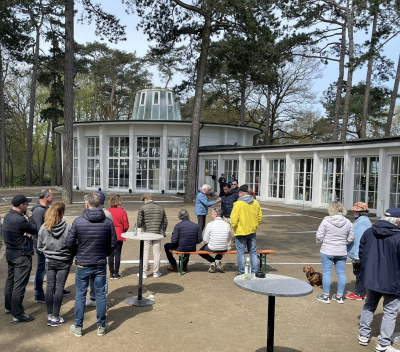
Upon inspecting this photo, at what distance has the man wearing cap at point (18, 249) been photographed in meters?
4.93

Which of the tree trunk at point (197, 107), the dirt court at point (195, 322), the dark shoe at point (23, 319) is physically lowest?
the dirt court at point (195, 322)

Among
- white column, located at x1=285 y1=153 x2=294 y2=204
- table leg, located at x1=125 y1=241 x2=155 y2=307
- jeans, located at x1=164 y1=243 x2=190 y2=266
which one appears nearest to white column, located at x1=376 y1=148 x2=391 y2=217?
white column, located at x1=285 y1=153 x2=294 y2=204

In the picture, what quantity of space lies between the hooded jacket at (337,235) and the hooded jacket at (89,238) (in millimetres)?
3225

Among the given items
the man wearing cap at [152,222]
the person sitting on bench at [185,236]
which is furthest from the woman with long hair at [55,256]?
the person sitting on bench at [185,236]

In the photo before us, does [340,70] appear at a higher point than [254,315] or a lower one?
higher

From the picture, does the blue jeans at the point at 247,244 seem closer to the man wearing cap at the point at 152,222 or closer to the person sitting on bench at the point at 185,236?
the person sitting on bench at the point at 185,236

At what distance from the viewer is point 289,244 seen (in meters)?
10.4

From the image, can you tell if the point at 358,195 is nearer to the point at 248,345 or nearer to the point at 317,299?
the point at 317,299

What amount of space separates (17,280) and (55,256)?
674mm

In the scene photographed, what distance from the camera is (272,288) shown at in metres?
3.62

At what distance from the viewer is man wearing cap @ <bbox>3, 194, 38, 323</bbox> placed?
493 cm

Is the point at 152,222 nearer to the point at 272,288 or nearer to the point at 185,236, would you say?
the point at 185,236

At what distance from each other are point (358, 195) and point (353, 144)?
2203mm

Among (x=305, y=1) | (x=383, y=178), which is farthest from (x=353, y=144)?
(x=305, y=1)
